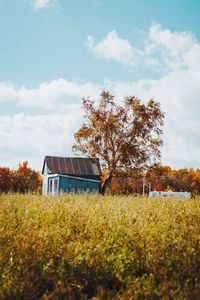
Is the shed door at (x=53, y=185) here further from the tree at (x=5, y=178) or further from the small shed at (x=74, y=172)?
the tree at (x=5, y=178)

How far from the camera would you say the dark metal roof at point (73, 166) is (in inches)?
1577

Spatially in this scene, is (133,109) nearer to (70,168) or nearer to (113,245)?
(70,168)

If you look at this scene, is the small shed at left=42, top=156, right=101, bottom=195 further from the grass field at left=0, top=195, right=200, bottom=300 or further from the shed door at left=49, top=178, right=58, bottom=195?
the grass field at left=0, top=195, right=200, bottom=300

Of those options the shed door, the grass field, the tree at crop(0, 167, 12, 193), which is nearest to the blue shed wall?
Answer: the shed door

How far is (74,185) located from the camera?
38031 millimetres

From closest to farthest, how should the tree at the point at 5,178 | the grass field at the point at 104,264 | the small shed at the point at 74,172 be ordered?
the grass field at the point at 104,264 → the small shed at the point at 74,172 → the tree at the point at 5,178

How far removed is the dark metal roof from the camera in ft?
131

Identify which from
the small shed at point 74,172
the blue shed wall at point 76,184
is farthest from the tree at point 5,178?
the blue shed wall at point 76,184

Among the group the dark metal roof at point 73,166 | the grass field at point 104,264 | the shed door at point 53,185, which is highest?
the dark metal roof at point 73,166

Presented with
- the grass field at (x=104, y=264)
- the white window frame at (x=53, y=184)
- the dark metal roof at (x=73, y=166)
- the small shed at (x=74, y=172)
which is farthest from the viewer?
the dark metal roof at (x=73, y=166)

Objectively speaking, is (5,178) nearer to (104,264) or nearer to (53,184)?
(53,184)

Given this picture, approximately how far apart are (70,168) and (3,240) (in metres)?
34.7

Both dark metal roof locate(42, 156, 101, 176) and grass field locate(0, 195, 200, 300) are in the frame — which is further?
dark metal roof locate(42, 156, 101, 176)

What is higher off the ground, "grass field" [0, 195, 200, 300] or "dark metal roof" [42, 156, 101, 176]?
"dark metal roof" [42, 156, 101, 176]
